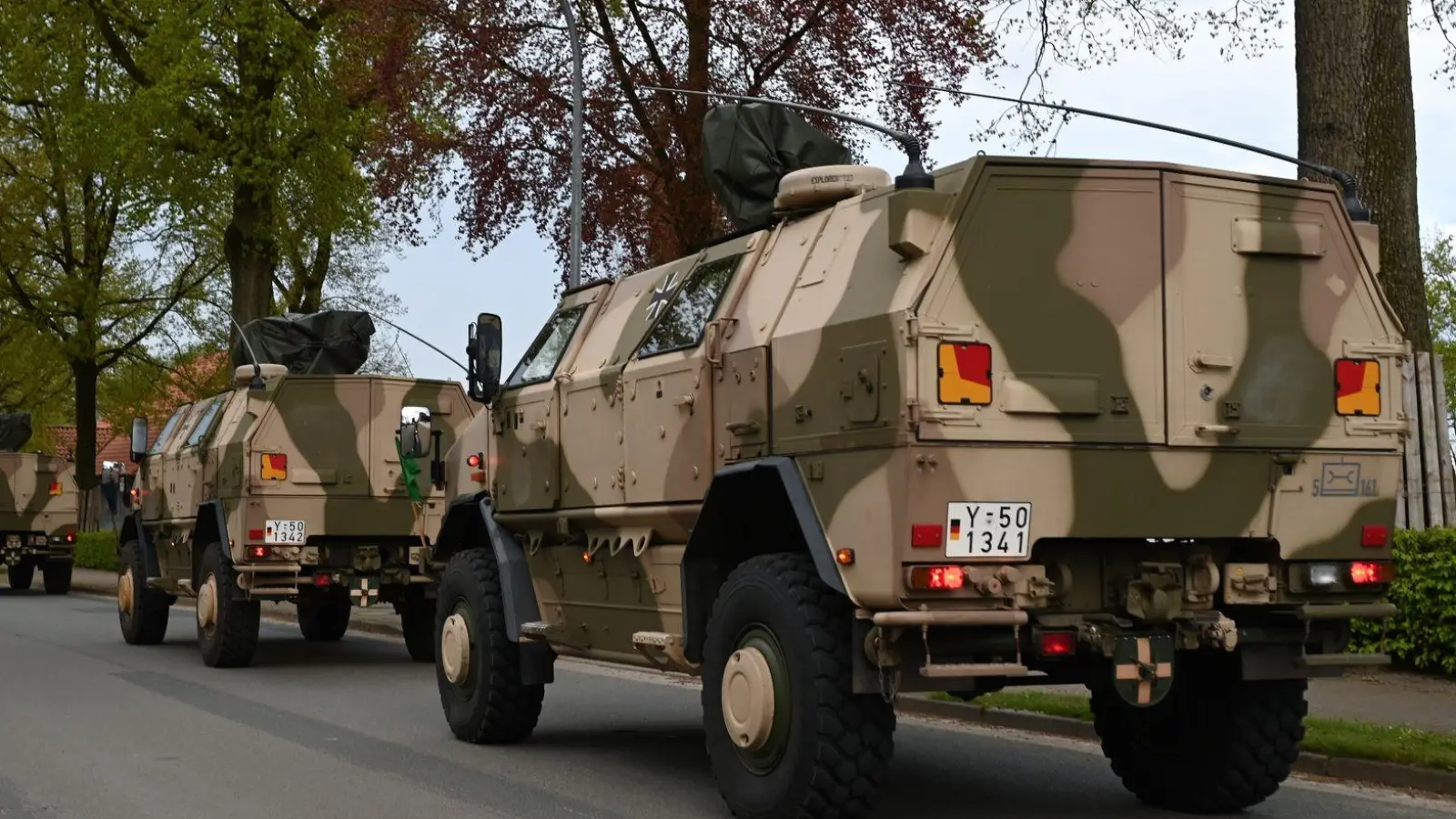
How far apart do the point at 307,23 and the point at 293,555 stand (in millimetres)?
18847

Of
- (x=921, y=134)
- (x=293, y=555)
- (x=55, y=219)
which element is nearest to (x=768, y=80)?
(x=921, y=134)

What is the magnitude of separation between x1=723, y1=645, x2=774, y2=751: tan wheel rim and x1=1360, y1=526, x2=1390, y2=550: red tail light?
2.38 meters

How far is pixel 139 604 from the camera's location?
19.2m

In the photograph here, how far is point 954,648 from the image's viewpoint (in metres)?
6.91

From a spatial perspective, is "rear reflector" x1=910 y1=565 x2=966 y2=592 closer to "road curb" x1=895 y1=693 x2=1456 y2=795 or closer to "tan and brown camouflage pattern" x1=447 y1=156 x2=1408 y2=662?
"tan and brown camouflage pattern" x1=447 y1=156 x2=1408 y2=662

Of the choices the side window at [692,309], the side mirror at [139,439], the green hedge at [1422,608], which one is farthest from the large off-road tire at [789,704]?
the side mirror at [139,439]

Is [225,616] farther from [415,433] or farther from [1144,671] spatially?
[1144,671]

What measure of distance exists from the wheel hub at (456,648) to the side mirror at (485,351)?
1327 mm

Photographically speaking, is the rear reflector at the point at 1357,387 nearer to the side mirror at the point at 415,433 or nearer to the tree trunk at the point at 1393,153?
the side mirror at the point at 415,433

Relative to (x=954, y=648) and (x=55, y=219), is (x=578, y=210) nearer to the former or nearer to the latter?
(x=954, y=648)

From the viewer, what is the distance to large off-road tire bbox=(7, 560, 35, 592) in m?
32.8

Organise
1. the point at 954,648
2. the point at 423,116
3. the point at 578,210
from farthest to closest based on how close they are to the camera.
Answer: the point at 423,116 < the point at 578,210 < the point at 954,648

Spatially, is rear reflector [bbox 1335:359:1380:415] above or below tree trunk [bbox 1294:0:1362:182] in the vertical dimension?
below

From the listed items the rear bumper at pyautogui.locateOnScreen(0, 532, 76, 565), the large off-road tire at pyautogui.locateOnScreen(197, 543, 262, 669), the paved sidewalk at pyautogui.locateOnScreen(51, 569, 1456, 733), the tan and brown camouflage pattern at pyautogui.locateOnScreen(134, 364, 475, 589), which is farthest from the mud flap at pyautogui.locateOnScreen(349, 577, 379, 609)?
the rear bumper at pyautogui.locateOnScreen(0, 532, 76, 565)
